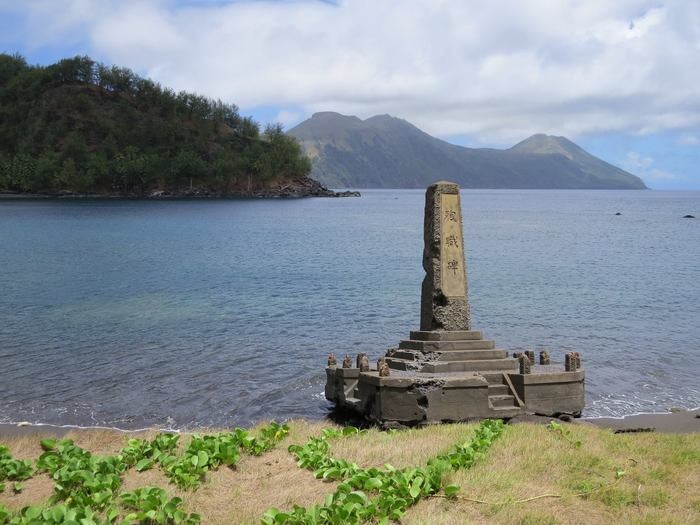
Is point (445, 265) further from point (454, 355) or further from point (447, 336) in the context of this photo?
point (454, 355)

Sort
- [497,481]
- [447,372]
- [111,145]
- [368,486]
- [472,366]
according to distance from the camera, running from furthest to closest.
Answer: [111,145]
[472,366]
[447,372]
[497,481]
[368,486]

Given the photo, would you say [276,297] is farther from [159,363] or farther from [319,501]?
[319,501]

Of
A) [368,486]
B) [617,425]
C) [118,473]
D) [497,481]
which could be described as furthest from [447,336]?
[118,473]

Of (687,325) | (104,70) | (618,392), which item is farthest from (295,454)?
(104,70)

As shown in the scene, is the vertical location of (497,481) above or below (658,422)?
above

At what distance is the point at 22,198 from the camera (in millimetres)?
169125

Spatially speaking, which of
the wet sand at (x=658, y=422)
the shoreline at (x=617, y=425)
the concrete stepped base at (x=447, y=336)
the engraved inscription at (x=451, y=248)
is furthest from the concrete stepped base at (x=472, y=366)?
the wet sand at (x=658, y=422)

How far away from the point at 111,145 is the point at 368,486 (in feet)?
595

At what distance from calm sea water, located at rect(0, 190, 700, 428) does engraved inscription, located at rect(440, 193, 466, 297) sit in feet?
16.1

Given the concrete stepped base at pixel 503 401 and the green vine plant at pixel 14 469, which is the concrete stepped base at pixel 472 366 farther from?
the green vine plant at pixel 14 469

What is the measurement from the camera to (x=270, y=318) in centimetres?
3341

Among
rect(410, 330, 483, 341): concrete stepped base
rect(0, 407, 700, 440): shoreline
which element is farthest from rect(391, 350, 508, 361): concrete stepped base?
rect(0, 407, 700, 440): shoreline

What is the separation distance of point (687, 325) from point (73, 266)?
A: 3941cm

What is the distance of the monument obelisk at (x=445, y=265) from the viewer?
17.4 m
